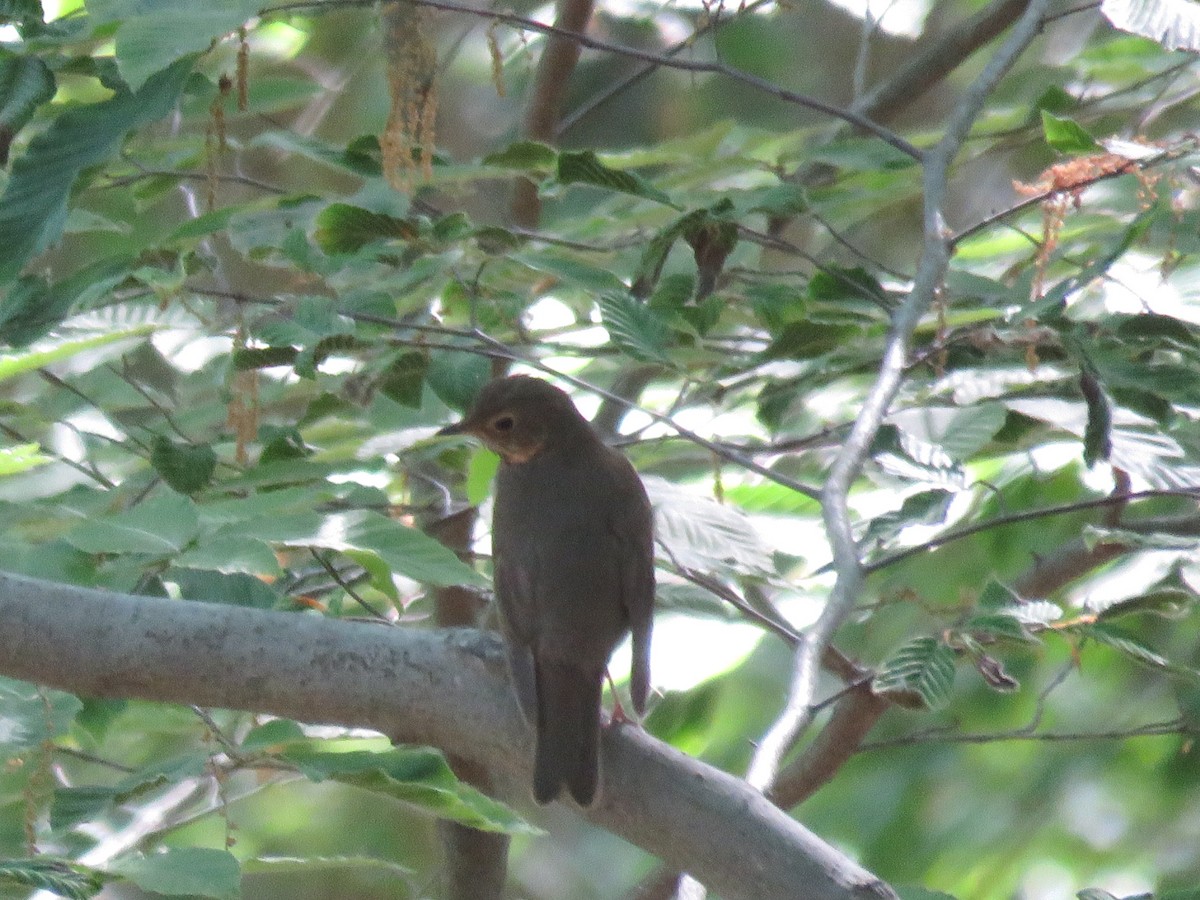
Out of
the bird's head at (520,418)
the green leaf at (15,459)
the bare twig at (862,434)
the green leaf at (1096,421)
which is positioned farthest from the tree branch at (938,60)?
the green leaf at (15,459)

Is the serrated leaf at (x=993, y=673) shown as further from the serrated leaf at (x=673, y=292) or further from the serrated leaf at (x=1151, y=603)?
the serrated leaf at (x=673, y=292)

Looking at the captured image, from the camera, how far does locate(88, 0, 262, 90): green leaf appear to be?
2430 millimetres

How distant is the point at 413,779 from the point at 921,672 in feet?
2.84

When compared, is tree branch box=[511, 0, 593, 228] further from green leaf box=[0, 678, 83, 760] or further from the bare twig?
green leaf box=[0, 678, 83, 760]

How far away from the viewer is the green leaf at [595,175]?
3.05 meters

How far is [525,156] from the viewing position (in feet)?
11.7

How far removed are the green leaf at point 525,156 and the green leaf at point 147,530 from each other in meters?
1.37

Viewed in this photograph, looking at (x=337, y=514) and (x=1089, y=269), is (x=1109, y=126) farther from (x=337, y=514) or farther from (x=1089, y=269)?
(x=337, y=514)

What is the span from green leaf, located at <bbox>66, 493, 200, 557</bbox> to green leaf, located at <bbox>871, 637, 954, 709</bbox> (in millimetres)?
1143

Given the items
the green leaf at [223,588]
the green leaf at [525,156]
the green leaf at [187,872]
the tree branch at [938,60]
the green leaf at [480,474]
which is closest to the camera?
the green leaf at [187,872]

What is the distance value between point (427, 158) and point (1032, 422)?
1.43 m

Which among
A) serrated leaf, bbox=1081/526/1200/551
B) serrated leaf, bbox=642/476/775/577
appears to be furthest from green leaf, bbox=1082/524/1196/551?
serrated leaf, bbox=642/476/775/577

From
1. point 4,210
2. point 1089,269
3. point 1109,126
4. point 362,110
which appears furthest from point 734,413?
point 362,110

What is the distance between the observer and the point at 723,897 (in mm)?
2102
